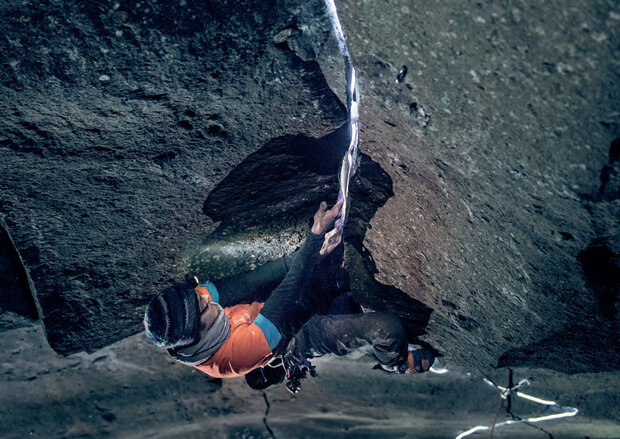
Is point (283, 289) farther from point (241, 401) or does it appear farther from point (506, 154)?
point (241, 401)

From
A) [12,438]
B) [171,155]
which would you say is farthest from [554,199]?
[12,438]

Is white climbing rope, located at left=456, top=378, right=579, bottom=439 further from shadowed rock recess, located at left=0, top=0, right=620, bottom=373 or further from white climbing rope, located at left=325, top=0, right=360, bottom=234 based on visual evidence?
white climbing rope, located at left=325, top=0, right=360, bottom=234

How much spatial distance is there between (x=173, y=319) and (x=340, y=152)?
1158 millimetres

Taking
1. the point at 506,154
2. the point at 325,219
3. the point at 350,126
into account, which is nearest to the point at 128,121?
the point at 350,126

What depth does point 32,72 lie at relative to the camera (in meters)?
1.09

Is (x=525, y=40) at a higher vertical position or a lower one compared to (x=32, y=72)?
higher

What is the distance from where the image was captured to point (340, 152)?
172 centimetres

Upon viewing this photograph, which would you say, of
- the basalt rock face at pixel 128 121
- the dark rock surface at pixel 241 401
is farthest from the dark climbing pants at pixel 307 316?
the dark rock surface at pixel 241 401

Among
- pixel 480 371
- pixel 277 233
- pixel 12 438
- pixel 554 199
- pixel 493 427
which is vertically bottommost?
pixel 12 438

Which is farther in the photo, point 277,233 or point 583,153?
point 277,233

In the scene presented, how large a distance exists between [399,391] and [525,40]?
105 inches

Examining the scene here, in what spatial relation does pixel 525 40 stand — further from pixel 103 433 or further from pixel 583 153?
pixel 103 433

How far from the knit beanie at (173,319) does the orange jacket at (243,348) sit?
211 mm

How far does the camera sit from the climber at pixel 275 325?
179 centimetres
